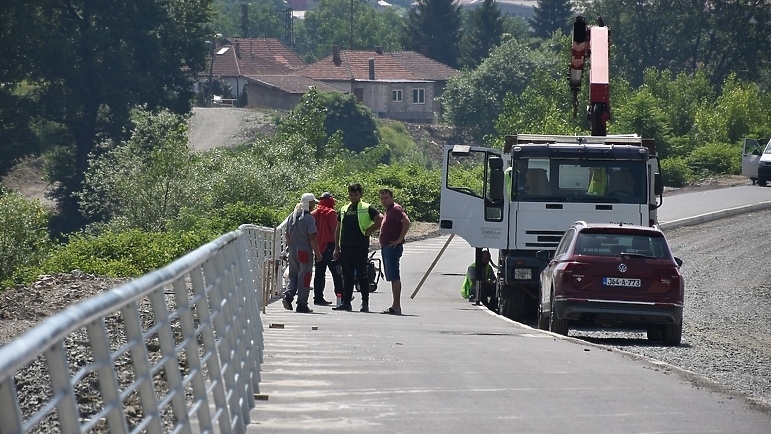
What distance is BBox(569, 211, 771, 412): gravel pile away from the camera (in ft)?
42.8

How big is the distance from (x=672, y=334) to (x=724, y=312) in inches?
300

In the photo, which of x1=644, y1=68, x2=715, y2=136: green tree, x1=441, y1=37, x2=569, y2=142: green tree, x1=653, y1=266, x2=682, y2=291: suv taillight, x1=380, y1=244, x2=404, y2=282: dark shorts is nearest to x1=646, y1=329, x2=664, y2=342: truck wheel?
x1=653, y1=266, x2=682, y2=291: suv taillight

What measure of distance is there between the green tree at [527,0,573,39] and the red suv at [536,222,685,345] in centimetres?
14812

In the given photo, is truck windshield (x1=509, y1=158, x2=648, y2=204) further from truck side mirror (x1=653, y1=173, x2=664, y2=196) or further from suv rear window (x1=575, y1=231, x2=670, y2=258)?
suv rear window (x1=575, y1=231, x2=670, y2=258)

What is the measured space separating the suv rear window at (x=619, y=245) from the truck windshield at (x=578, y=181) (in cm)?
336

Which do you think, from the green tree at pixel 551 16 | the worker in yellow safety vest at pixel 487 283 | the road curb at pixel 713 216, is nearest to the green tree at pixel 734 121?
the road curb at pixel 713 216

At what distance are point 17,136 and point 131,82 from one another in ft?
25.3

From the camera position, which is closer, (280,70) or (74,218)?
(74,218)

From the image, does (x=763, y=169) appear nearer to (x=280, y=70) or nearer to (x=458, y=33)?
(x=280, y=70)

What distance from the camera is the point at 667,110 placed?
7950cm

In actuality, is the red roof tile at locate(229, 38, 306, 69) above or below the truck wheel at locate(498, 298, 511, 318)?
above

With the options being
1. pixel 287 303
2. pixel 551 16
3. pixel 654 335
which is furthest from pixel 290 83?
pixel 654 335

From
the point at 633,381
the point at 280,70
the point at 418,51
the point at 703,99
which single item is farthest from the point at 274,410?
the point at 418,51

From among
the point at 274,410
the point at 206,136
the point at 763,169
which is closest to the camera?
the point at 274,410
